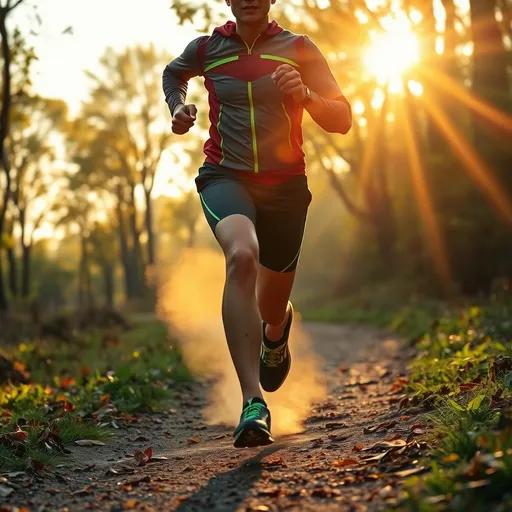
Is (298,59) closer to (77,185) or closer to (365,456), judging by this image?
(365,456)

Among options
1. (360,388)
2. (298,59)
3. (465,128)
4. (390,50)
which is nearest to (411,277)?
(465,128)

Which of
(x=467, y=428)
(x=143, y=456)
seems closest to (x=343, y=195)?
(x=143, y=456)

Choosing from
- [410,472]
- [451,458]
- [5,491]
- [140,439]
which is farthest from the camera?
[140,439]

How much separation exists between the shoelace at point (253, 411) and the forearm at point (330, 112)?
1.60m

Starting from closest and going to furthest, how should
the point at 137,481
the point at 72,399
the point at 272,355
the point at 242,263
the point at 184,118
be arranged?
the point at 137,481 < the point at 242,263 < the point at 184,118 < the point at 272,355 < the point at 72,399

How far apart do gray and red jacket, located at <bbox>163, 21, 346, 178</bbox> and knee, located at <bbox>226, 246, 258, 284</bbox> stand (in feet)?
2.05

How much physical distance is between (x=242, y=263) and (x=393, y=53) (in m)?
14.8

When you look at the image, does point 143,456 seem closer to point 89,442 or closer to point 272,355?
point 89,442

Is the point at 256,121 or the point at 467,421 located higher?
the point at 256,121

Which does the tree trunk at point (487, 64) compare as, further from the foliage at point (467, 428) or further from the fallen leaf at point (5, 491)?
the fallen leaf at point (5, 491)

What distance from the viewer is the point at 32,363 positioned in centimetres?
959

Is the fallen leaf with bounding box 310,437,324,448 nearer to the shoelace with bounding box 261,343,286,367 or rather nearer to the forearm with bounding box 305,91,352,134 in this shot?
the shoelace with bounding box 261,343,286,367

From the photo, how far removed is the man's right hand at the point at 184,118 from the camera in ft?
13.8

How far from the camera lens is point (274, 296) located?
196 inches
